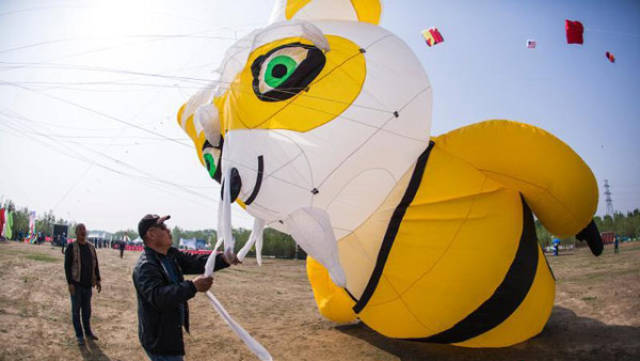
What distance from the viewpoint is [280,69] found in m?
3.92

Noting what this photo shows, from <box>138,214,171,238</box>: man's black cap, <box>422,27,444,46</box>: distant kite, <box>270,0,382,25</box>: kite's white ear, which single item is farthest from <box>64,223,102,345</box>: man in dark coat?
<box>422,27,444,46</box>: distant kite

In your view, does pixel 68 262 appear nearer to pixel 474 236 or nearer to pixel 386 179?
pixel 386 179

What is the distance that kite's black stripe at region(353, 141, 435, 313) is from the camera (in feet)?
13.9

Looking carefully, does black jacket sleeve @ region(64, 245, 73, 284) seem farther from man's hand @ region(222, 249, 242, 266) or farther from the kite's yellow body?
the kite's yellow body

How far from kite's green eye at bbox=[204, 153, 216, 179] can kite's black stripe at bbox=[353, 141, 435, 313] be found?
216 centimetres

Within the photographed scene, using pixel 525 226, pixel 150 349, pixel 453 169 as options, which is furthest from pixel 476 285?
pixel 150 349

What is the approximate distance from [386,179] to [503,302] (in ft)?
6.19

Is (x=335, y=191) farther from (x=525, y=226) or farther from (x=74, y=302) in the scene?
(x=74, y=302)

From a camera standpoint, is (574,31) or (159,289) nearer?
(159,289)

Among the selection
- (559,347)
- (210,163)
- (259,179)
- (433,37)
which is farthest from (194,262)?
(433,37)

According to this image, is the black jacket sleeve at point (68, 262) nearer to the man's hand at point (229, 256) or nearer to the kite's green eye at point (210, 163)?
the kite's green eye at point (210, 163)

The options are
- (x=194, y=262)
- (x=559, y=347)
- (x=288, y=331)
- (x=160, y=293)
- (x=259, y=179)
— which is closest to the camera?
(x=160, y=293)

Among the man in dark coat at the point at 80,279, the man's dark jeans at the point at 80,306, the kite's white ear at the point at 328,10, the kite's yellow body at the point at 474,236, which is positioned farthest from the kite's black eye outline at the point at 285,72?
the man's dark jeans at the point at 80,306

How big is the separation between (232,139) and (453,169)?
8.49 feet
